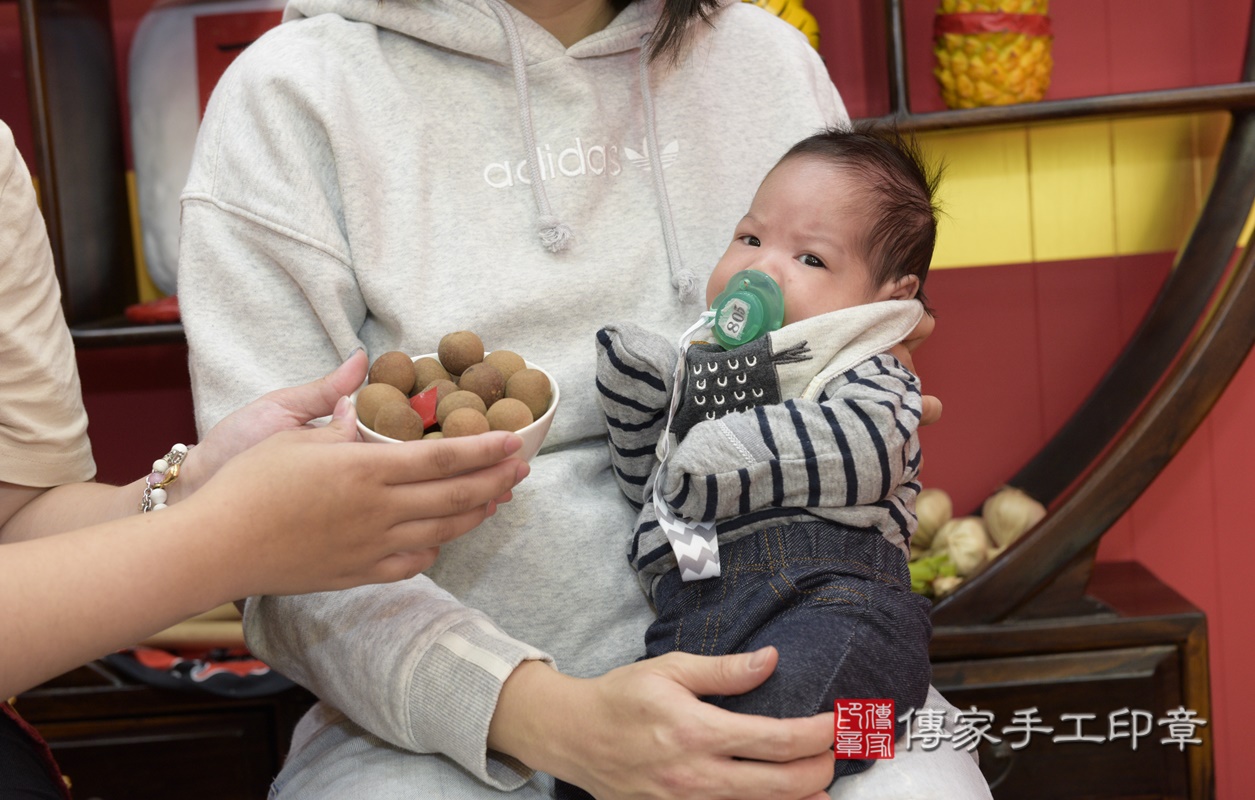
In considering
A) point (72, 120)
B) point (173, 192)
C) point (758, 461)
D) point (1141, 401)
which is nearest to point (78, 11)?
point (72, 120)

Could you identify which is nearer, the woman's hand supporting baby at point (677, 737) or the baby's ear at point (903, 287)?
the woman's hand supporting baby at point (677, 737)

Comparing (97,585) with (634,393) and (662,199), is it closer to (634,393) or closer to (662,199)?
(634,393)

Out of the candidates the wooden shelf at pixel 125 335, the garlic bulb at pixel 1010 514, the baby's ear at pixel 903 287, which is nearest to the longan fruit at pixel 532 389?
the baby's ear at pixel 903 287

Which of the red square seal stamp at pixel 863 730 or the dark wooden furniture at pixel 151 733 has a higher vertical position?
the red square seal stamp at pixel 863 730

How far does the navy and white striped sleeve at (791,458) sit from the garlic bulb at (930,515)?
98cm

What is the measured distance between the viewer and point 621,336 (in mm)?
1040

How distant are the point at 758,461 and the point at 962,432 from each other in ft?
4.33

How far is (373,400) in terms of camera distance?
0.89 meters

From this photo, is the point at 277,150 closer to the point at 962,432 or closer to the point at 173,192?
the point at 173,192

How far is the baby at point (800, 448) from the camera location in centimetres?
96

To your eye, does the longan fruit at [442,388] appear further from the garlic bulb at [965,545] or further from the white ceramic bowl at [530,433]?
the garlic bulb at [965,545]

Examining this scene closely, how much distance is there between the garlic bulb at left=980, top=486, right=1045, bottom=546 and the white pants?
0.95 metres

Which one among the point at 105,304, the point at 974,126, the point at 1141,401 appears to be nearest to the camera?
the point at 974,126

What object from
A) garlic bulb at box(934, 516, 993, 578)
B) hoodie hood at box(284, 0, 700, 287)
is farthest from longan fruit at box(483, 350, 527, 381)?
garlic bulb at box(934, 516, 993, 578)
